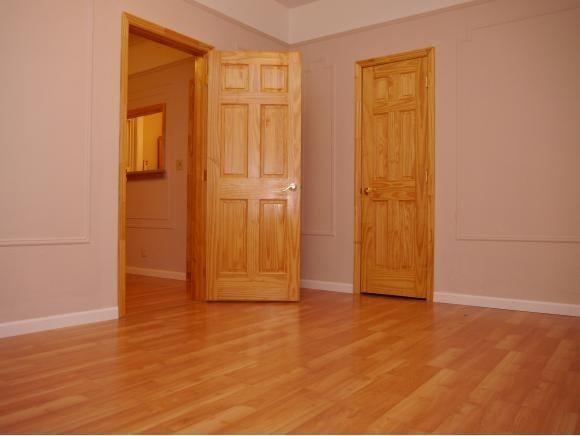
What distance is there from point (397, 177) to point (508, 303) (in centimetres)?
147

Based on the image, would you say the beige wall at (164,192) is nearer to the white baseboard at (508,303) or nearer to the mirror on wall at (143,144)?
the mirror on wall at (143,144)

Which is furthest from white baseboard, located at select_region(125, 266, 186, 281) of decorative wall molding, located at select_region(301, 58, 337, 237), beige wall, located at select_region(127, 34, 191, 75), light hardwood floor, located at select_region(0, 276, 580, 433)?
beige wall, located at select_region(127, 34, 191, 75)

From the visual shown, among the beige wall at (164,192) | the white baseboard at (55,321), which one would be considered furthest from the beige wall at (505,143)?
the white baseboard at (55,321)

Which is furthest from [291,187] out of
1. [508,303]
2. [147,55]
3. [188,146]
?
[147,55]

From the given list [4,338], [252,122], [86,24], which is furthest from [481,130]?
[4,338]

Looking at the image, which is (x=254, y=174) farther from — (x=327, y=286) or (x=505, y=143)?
(x=505, y=143)

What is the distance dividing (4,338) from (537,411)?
2.80m

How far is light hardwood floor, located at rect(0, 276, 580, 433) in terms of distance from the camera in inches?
66.7

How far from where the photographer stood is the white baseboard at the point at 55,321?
9.52 feet

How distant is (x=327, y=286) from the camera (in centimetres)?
498

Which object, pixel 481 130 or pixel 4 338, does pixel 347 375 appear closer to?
pixel 4 338

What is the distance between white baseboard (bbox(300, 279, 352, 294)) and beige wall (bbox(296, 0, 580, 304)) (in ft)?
3.03

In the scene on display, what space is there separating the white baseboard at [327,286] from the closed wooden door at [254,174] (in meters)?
0.82

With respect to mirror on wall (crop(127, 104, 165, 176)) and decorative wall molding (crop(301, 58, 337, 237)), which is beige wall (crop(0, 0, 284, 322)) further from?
mirror on wall (crop(127, 104, 165, 176))
